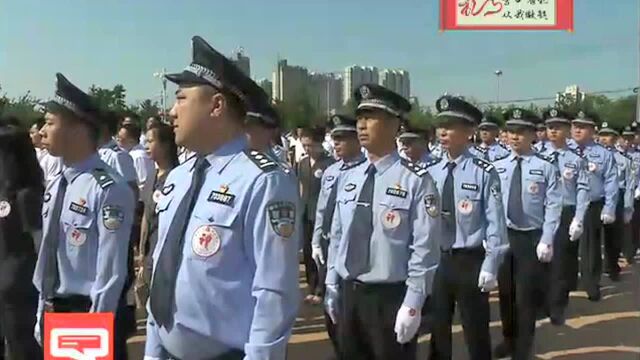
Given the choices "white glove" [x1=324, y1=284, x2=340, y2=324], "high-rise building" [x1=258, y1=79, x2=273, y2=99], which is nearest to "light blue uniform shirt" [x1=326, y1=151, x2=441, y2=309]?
"white glove" [x1=324, y1=284, x2=340, y2=324]

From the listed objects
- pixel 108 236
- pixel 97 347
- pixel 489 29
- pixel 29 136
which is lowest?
pixel 97 347

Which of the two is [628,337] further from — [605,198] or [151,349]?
[151,349]

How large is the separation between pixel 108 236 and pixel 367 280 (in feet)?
3.38

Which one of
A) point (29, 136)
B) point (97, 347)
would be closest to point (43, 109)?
point (29, 136)

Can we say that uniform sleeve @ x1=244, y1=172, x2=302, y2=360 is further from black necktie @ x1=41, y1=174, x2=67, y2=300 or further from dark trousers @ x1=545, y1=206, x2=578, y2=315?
dark trousers @ x1=545, y1=206, x2=578, y2=315

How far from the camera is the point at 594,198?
690 centimetres

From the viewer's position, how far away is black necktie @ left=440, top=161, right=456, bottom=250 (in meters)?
→ 4.06

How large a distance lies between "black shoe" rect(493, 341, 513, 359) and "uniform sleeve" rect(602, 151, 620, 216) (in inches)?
92.3

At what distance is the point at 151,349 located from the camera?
2.12 meters

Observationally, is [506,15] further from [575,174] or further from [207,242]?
[575,174]

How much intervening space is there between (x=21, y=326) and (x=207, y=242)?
1868mm

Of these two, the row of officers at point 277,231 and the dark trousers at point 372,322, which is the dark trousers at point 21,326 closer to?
the row of officers at point 277,231

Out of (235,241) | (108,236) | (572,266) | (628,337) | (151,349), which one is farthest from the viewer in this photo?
(572,266)

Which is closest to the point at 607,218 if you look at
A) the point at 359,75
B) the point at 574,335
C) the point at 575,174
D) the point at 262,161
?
the point at 575,174
